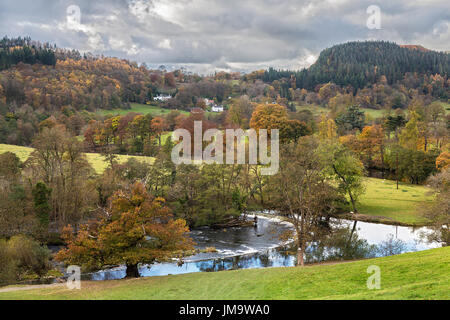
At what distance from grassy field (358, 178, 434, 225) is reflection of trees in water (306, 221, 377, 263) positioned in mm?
8412

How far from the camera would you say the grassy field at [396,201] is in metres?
44.4

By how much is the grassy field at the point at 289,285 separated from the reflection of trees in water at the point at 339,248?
11700 millimetres

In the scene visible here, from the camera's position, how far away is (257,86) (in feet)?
605

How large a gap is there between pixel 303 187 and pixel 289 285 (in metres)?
24.0

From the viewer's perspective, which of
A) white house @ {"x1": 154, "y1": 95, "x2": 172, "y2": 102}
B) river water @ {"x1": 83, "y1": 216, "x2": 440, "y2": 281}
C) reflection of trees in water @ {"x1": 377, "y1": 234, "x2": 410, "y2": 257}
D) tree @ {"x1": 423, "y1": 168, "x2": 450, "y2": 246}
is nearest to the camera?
river water @ {"x1": 83, "y1": 216, "x2": 440, "y2": 281}

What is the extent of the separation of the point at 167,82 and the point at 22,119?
115521 millimetres

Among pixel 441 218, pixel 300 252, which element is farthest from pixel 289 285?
pixel 441 218

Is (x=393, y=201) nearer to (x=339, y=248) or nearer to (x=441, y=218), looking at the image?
(x=441, y=218)

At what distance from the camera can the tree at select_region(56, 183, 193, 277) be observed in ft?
79.7

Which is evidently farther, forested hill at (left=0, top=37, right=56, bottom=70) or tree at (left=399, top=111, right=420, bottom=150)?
forested hill at (left=0, top=37, right=56, bottom=70)

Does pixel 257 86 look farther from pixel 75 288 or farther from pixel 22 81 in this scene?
pixel 75 288

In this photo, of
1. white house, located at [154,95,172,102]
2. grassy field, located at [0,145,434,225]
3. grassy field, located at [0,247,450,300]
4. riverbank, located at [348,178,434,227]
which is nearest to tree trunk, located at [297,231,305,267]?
grassy field, located at [0,247,450,300]

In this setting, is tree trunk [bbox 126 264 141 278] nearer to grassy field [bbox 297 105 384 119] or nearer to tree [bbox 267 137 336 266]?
tree [bbox 267 137 336 266]
